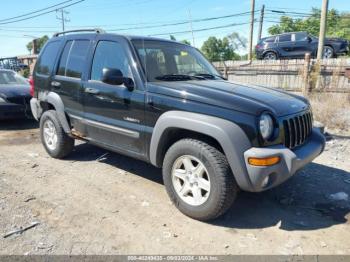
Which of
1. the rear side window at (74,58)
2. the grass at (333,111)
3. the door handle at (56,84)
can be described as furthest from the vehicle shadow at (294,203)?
the grass at (333,111)

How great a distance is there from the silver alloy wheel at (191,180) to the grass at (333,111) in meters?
4.98

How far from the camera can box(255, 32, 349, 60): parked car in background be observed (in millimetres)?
16358

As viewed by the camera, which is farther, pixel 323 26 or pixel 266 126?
pixel 323 26

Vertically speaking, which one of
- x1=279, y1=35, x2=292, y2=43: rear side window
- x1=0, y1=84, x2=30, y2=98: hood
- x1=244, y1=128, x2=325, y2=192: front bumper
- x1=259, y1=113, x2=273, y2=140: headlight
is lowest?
x1=244, y1=128, x2=325, y2=192: front bumper

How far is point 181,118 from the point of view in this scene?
3.38m

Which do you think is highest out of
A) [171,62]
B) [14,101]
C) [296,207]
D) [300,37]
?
[300,37]

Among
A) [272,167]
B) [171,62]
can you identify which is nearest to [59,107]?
[171,62]

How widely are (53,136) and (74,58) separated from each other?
140 centimetres

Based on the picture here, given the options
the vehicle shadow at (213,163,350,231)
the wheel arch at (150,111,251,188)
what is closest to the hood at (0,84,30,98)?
the wheel arch at (150,111,251,188)

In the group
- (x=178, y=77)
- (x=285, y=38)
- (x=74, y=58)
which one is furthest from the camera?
(x=285, y=38)

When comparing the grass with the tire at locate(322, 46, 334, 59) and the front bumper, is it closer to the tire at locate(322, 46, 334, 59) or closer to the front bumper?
the front bumper

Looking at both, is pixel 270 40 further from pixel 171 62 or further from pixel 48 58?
pixel 171 62

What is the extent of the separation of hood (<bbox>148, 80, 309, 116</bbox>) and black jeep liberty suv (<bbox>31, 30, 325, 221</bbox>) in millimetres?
11

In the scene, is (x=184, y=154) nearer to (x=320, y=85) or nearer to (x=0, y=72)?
(x=0, y=72)
